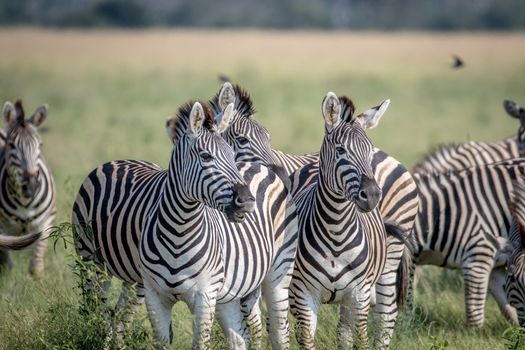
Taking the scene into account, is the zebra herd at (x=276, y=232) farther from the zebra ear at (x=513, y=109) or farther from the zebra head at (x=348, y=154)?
the zebra ear at (x=513, y=109)

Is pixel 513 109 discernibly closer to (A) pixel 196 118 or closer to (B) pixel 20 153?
(B) pixel 20 153

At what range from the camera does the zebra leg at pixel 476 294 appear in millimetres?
8133

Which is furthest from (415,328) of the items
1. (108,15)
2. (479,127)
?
(108,15)

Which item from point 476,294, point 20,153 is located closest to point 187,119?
point 476,294

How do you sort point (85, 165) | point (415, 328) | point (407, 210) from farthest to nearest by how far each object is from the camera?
point (85, 165)
point (415, 328)
point (407, 210)

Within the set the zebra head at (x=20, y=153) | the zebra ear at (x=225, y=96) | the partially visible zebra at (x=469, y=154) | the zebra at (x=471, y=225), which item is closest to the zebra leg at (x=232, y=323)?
the zebra ear at (x=225, y=96)

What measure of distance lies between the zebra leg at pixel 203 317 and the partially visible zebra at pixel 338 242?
3.09 ft

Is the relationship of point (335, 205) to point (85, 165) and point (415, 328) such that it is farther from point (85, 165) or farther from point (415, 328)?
point (85, 165)

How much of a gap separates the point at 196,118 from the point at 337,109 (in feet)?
3.61

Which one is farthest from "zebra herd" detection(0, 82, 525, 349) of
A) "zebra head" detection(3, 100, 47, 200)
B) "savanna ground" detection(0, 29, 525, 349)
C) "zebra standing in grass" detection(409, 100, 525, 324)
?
"zebra head" detection(3, 100, 47, 200)

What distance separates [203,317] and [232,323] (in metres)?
0.83

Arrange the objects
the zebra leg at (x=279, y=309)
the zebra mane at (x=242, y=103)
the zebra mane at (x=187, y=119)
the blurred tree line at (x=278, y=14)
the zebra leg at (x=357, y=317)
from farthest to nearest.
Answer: the blurred tree line at (x=278, y=14), the zebra mane at (x=242, y=103), the zebra leg at (x=279, y=309), the zebra leg at (x=357, y=317), the zebra mane at (x=187, y=119)

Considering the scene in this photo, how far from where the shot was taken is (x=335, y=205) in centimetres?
628

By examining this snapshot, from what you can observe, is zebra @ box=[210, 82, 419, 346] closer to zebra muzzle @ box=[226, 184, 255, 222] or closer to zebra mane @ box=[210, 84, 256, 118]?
zebra mane @ box=[210, 84, 256, 118]
